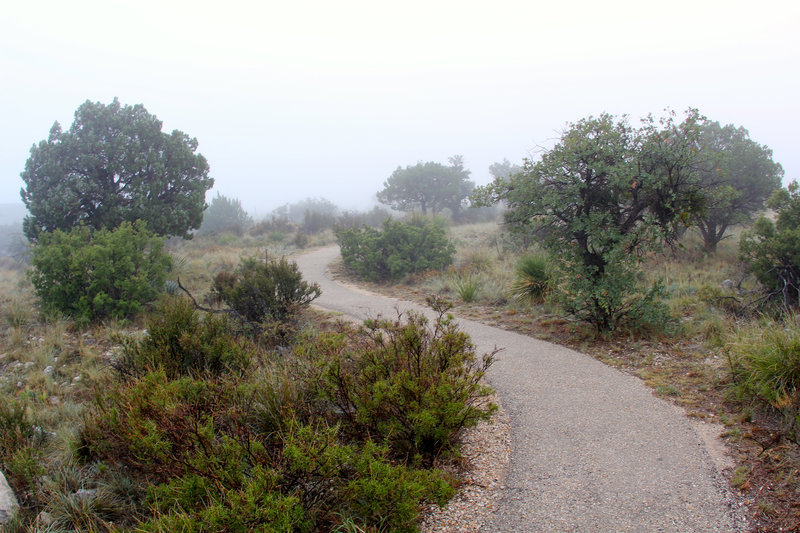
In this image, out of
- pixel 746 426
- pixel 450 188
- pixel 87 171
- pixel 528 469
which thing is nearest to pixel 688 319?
pixel 746 426

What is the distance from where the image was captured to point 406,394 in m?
3.43

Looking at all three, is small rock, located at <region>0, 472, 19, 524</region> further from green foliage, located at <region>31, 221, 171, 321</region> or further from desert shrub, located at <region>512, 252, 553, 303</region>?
desert shrub, located at <region>512, 252, 553, 303</region>

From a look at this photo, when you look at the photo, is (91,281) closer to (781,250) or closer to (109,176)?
(109,176)

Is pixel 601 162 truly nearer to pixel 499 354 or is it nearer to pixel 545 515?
pixel 499 354

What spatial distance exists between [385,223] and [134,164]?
28.9 ft

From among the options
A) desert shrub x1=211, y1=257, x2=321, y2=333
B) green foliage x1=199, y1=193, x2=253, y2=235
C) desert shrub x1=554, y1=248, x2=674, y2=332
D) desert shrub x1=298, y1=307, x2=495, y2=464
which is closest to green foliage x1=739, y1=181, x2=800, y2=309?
desert shrub x1=554, y1=248, x2=674, y2=332

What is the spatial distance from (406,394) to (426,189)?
1466 inches

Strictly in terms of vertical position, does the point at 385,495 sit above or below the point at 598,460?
above

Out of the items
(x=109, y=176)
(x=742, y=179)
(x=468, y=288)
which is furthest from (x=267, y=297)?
(x=742, y=179)

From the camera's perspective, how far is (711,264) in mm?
14031

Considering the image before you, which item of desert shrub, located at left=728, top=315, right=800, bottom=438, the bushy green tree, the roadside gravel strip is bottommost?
the roadside gravel strip

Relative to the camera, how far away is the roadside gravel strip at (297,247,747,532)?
2834 millimetres

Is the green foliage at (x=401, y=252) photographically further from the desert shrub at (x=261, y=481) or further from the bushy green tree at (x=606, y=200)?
the desert shrub at (x=261, y=481)

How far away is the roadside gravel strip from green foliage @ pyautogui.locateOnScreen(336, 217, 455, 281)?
26.8ft
